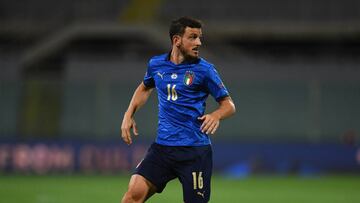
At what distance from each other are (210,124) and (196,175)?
70cm

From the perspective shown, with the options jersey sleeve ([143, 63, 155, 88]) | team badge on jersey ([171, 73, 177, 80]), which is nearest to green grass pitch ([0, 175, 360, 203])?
jersey sleeve ([143, 63, 155, 88])

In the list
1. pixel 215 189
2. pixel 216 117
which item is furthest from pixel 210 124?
pixel 215 189

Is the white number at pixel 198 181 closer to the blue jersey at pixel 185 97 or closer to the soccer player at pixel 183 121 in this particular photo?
the soccer player at pixel 183 121

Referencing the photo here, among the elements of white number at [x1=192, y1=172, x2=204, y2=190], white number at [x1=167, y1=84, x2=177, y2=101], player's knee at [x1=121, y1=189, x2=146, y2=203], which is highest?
white number at [x1=167, y1=84, x2=177, y2=101]

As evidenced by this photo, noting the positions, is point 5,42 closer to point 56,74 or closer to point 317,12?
point 56,74

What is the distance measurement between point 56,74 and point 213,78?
2364 centimetres

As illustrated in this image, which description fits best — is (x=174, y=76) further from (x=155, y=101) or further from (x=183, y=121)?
(x=155, y=101)

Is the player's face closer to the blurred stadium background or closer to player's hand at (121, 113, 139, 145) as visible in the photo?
player's hand at (121, 113, 139, 145)

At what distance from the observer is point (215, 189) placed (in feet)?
56.6

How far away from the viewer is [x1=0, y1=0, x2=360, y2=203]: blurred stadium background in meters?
20.2

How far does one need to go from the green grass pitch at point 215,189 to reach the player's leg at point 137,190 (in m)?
6.08

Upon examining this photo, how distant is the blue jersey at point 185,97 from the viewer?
812 cm

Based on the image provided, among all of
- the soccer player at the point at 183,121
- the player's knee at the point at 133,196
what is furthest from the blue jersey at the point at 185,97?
the player's knee at the point at 133,196

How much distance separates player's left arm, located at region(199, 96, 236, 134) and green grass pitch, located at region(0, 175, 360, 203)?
21.6 ft
